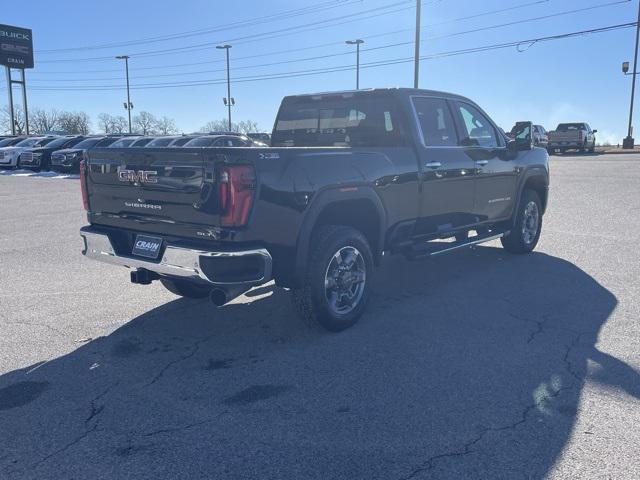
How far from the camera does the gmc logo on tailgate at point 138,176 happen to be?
14.5 ft

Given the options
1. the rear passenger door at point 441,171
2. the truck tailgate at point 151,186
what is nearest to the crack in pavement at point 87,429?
the truck tailgate at point 151,186

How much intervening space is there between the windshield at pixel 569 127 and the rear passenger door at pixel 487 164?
35.1 metres

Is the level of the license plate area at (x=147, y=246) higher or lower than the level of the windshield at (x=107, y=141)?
lower

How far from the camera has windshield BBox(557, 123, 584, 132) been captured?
39031 millimetres

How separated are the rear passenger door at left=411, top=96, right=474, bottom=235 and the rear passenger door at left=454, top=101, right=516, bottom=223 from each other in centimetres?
16

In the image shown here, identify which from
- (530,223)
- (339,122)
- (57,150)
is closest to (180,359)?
(339,122)

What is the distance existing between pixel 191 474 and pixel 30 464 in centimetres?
82

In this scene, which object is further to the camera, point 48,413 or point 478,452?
point 48,413

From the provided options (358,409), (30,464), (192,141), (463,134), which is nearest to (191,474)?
(30,464)

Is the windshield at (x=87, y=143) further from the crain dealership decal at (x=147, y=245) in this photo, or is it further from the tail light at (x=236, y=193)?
the tail light at (x=236, y=193)

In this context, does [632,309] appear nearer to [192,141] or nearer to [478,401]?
[478,401]

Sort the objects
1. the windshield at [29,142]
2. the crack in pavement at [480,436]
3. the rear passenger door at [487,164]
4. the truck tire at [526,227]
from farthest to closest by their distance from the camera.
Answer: the windshield at [29,142] < the truck tire at [526,227] < the rear passenger door at [487,164] < the crack in pavement at [480,436]

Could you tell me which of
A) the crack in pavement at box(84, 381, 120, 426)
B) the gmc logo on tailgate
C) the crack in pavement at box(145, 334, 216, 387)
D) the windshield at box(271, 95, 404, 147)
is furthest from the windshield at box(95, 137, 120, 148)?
the crack in pavement at box(84, 381, 120, 426)

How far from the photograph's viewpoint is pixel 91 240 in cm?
491
